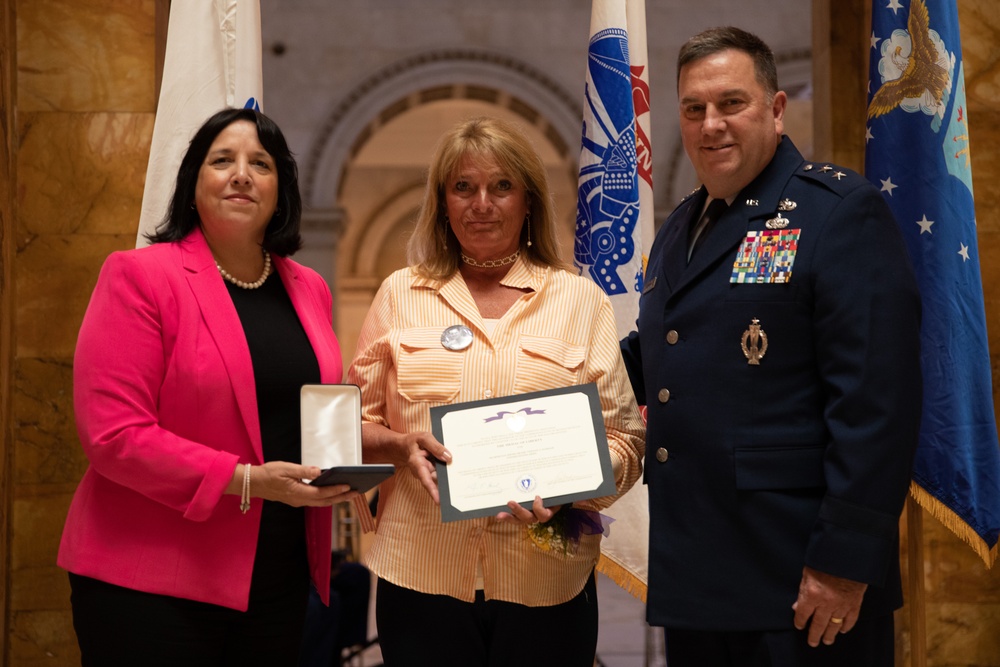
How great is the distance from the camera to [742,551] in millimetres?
2324

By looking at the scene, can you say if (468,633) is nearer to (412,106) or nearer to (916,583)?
(916,583)

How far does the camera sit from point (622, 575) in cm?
424

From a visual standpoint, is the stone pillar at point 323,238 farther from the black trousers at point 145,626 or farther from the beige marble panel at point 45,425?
the black trousers at point 145,626

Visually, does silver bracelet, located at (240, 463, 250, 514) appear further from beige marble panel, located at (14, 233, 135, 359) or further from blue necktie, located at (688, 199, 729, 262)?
beige marble panel, located at (14, 233, 135, 359)

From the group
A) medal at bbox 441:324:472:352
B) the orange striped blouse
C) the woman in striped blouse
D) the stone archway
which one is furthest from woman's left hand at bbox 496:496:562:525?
the stone archway

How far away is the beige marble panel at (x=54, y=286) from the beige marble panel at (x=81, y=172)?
0.17 ft

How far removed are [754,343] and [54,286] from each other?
3166mm

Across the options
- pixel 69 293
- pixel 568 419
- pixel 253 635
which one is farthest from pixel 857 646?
pixel 69 293

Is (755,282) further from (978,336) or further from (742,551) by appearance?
(978,336)

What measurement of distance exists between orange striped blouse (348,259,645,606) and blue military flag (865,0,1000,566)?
1.47 m

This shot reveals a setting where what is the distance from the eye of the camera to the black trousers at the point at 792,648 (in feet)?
7.36

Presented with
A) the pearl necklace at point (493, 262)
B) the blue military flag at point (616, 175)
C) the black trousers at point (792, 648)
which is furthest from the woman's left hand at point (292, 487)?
the blue military flag at point (616, 175)

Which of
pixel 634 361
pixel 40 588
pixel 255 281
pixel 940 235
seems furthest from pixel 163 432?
pixel 940 235

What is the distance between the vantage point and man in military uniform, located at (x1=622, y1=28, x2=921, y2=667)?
2170 mm
